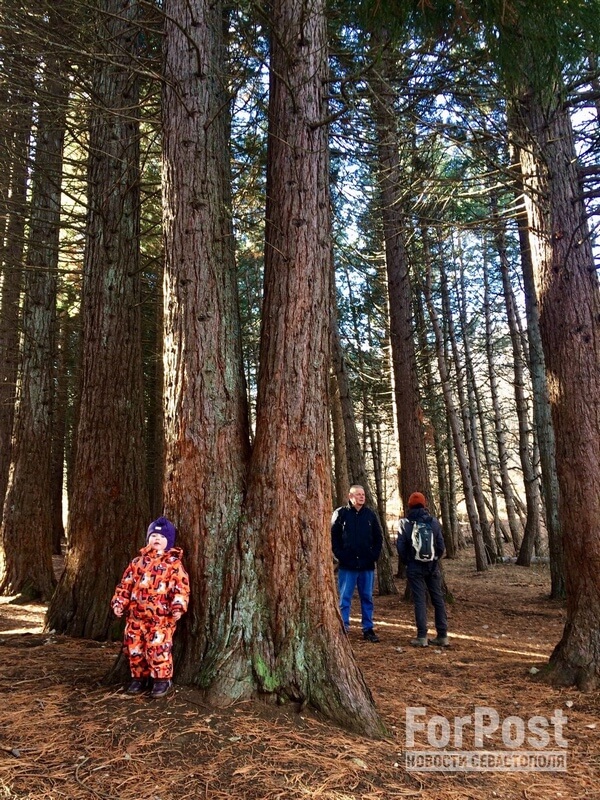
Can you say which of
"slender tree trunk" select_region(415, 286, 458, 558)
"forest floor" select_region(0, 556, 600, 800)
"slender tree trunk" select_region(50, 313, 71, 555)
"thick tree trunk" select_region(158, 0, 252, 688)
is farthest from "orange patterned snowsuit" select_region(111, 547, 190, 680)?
"slender tree trunk" select_region(415, 286, 458, 558)

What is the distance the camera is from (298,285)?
13.8 ft

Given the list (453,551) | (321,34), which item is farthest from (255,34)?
(453,551)

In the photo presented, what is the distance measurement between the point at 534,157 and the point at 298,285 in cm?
375

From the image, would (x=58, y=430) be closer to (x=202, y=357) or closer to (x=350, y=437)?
(x=350, y=437)

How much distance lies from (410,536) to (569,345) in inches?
126

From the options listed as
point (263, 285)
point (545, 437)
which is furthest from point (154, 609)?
point (545, 437)

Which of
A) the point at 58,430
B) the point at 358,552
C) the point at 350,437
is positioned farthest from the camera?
the point at 58,430

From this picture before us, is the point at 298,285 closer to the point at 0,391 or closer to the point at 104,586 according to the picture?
the point at 104,586

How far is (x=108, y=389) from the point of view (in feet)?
20.9

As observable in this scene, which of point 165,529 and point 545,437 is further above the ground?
point 545,437

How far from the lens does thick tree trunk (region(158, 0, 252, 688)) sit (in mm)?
3857

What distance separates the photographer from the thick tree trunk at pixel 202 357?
3857mm

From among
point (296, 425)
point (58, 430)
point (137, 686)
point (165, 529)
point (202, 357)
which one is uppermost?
point (58, 430)

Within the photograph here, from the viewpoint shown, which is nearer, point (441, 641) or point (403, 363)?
point (441, 641)
